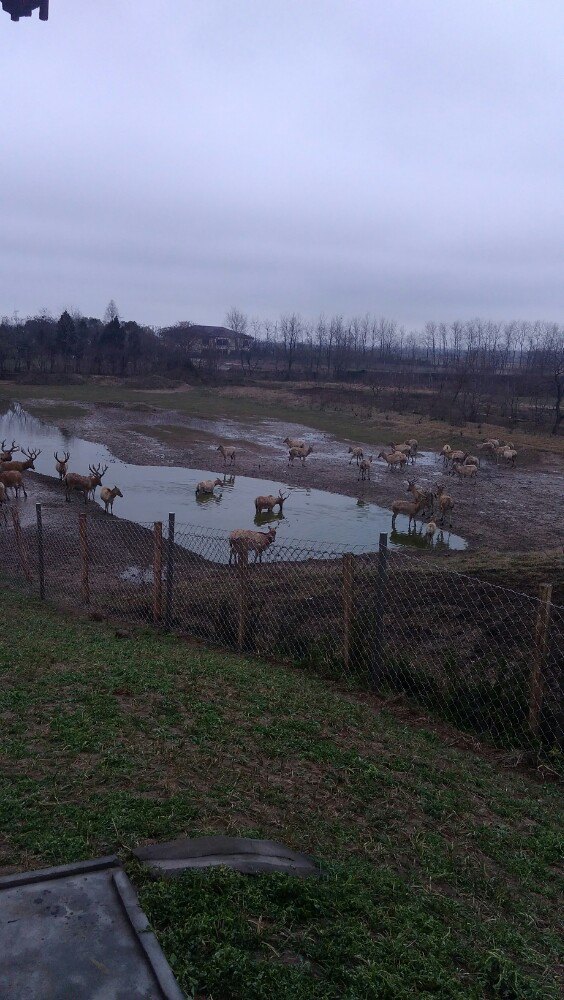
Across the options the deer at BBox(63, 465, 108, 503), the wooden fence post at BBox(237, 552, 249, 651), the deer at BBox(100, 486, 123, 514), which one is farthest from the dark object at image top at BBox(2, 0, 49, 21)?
the deer at BBox(63, 465, 108, 503)

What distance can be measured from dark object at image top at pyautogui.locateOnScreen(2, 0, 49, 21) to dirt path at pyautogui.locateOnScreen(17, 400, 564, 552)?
16.8m

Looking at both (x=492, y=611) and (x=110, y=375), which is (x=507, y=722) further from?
(x=110, y=375)

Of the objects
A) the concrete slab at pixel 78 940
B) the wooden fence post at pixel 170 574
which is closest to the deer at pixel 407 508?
the wooden fence post at pixel 170 574

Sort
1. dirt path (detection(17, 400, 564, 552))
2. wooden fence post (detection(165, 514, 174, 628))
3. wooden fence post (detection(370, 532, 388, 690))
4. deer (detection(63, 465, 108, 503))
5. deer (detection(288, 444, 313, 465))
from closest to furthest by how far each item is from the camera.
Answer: wooden fence post (detection(370, 532, 388, 690)) < wooden fence post (detection(165, 514, 174, 628)) < dirt path (detection(17, 400, 564, 552)) < deer (detection(63, 465, 108, 503)) < deer (detection(288, 444, 313, 465))

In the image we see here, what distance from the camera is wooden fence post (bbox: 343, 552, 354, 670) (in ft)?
23.4

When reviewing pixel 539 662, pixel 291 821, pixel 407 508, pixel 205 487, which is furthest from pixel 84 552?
pixel 205 487

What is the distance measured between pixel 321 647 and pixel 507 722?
2.19 metres

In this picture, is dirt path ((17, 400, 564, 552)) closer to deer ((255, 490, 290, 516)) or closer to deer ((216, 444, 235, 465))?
deer ((216, 444, 235, 465))

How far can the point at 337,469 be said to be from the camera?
3284cm

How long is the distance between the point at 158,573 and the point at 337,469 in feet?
79.7

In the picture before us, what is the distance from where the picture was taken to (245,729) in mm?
5266

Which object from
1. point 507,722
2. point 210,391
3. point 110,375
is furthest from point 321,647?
point 110,375

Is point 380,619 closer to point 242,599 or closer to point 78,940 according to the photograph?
point 242,599

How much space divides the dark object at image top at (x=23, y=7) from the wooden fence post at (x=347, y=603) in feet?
19.6
